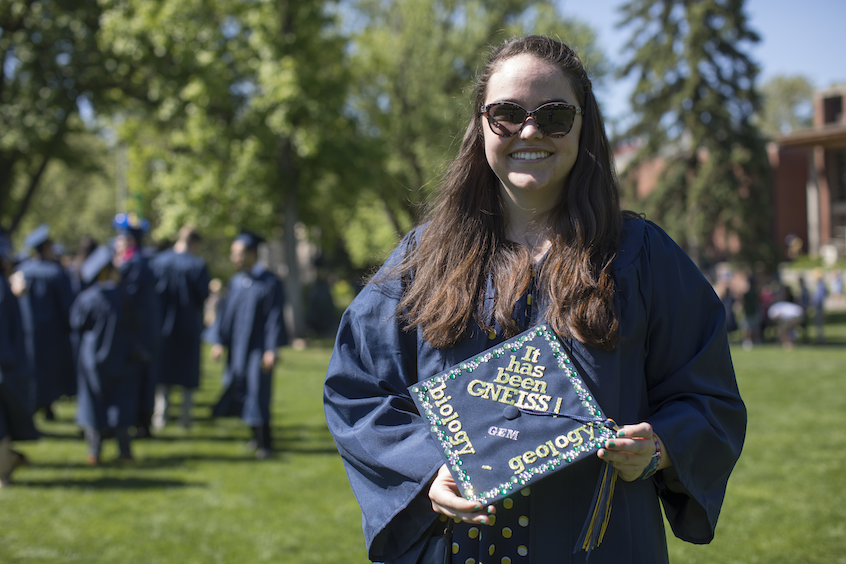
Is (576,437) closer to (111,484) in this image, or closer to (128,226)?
(111,484)

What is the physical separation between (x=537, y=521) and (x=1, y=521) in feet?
17.0

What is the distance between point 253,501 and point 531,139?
4914 millimetres

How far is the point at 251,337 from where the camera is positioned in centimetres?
755

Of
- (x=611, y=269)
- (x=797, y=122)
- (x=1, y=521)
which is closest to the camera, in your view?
(x=611, y=269)

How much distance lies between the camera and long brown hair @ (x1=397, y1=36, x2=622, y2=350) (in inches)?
71.2

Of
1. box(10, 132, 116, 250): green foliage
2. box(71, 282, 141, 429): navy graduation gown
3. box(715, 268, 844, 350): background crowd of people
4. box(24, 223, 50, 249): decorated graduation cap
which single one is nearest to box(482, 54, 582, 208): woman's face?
box(71, 282, 141, 429): navy graduation gown

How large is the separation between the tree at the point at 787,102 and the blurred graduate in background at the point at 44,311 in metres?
63.2

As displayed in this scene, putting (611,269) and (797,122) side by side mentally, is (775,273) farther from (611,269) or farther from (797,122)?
(797,122)

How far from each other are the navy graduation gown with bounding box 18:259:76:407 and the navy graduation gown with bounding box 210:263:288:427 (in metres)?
2.28

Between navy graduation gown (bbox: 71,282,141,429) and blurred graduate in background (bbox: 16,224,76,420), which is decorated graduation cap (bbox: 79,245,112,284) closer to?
navy graduation gown (bbox: 71,282,141,429)

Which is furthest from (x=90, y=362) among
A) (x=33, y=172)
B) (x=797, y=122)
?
(x=797, y=122)

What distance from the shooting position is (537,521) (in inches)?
68.6

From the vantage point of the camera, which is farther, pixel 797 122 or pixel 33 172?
pixel 797 122

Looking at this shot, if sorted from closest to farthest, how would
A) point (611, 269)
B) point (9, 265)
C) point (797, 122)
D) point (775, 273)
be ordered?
1. point (611, 269)
2. point (9, 265)
3. point (775, 273)
4. point (797, 122)
